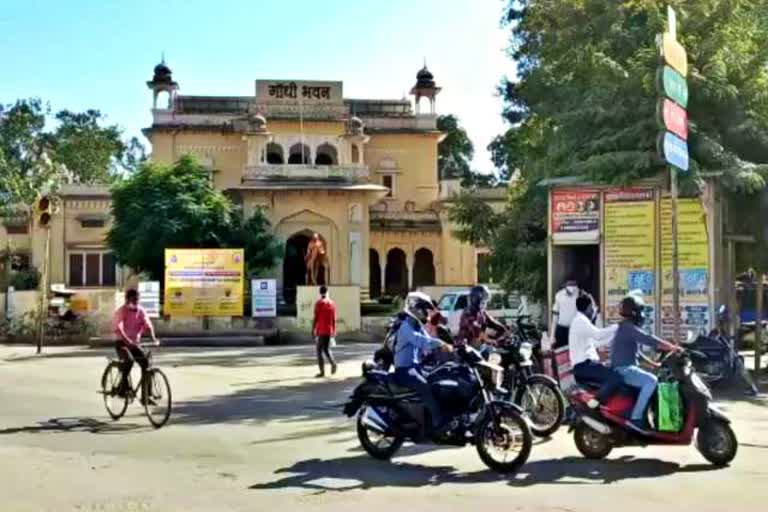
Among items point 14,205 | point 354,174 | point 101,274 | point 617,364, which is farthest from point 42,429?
point 14,205

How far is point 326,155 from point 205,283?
15.1 meters

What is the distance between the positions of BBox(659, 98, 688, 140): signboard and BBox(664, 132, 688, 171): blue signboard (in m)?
0.08

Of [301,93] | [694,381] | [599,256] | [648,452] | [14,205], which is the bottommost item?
[648,452]

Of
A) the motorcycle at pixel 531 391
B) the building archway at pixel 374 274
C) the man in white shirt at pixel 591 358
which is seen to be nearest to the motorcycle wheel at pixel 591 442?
the man in white shirt at pixel 591 358

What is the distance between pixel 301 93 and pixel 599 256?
28.2 metres

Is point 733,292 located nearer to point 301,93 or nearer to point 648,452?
point 648,452

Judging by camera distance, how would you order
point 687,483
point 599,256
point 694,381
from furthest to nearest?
1. point 599,256
2. point 694,381
3. point 687,483

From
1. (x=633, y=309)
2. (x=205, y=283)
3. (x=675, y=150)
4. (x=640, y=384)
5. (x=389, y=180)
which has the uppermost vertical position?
(x=389, y=180)

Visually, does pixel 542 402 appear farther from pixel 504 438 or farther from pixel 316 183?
pixel 316 183

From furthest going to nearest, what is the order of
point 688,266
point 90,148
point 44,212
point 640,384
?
1. point 90,148
2. point 44,212
3. point 688,266
4. point 640,384

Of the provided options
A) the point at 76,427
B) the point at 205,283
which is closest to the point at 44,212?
the point at 205,283

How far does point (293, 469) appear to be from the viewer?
8945 mm

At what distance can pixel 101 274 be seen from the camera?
42875 mm

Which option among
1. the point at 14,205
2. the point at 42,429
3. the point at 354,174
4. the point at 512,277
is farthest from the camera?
the point at 14,205
